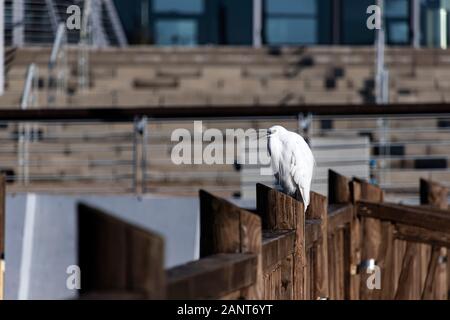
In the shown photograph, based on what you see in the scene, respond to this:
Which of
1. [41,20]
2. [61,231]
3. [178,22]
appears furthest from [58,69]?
[61,231]

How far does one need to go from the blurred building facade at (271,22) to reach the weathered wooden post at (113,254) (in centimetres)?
1852

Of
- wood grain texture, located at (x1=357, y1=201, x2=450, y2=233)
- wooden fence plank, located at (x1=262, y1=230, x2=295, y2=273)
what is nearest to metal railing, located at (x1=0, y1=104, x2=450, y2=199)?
wood grain texture, located at (x1=357, y1=201, x2=450, y2=233)

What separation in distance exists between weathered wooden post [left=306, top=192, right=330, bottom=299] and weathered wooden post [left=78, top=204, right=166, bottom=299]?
2.68 m

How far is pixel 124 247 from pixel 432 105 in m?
6.42

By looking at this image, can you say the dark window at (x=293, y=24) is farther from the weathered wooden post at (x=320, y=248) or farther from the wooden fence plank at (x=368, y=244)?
the weathered wooden post at (x=320, y=248)

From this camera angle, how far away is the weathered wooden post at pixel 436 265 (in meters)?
5.81

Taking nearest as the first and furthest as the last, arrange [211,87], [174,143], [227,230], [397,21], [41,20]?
[227,230] → [174,143] → [211,87] → [41,20] → [397,21]

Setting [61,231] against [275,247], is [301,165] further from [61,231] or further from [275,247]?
[61,231]

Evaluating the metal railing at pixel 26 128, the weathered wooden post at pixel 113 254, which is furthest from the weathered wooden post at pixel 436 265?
the weathered wooden post at pixel 113 254

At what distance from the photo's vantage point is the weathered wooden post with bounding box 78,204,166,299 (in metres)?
1.66

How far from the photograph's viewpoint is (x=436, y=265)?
5863 mm

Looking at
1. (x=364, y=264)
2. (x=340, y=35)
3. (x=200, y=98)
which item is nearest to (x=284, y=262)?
(x=364, y=264)

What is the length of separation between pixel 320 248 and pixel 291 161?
395mm

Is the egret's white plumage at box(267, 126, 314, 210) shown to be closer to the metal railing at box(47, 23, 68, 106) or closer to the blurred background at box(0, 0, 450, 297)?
the blurred background at box(0, 0, 450, 297)
